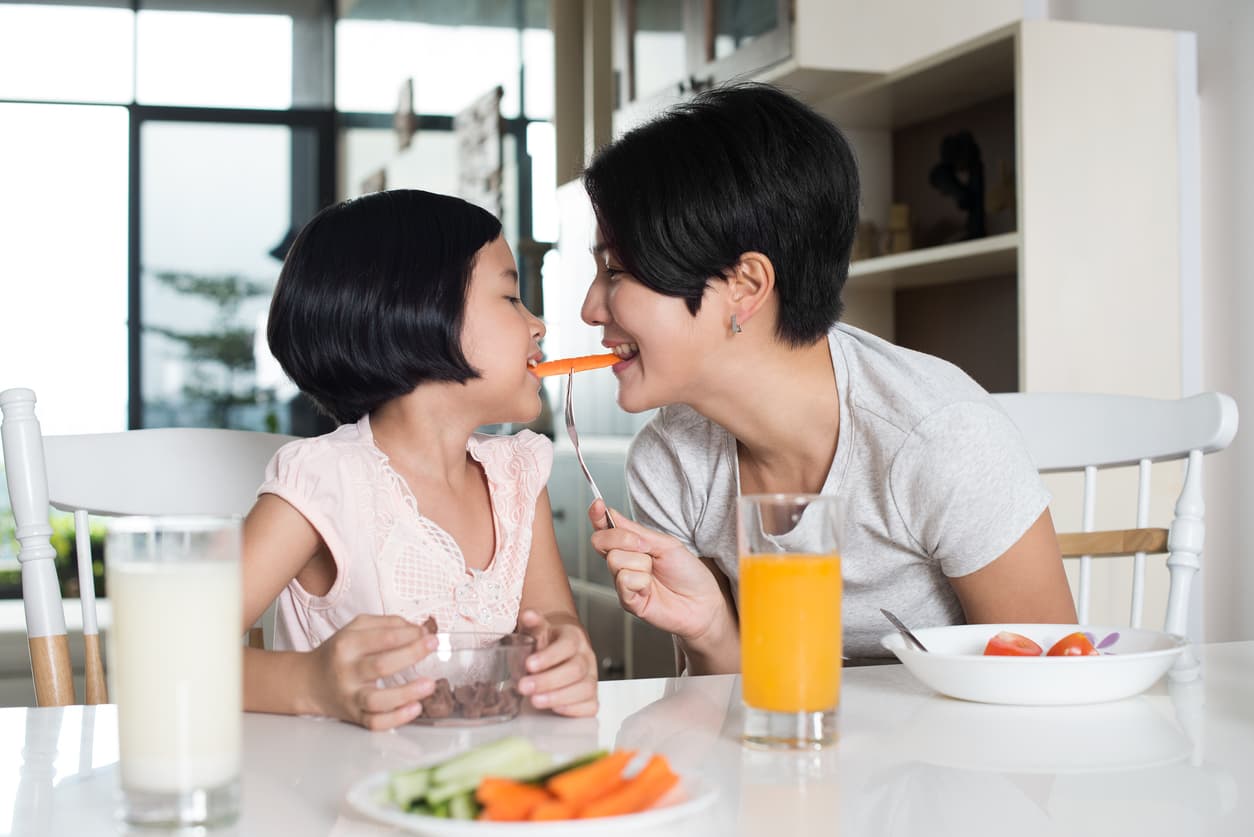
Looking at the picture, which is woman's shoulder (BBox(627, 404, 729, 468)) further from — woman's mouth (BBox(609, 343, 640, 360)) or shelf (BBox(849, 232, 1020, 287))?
shelf (BBox(849, 232, 1020, 287))

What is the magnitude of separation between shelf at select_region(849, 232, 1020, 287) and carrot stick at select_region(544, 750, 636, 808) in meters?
2.08

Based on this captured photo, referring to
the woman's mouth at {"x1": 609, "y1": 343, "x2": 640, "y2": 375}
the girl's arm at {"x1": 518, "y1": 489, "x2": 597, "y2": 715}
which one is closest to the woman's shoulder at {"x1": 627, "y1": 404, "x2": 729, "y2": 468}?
the woman's mouth at {"x1": 609, "y1": 343, "x2": 640, "y2": 375}

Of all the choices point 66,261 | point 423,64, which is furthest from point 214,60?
point 66,261

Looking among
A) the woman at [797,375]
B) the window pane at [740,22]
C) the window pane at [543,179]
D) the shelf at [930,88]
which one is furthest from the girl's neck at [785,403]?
the window pane at [543,179]

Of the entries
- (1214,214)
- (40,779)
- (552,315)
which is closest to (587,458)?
(552,315)

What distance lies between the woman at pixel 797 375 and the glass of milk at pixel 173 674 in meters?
0.68

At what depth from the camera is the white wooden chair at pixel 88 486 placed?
3.65 feet

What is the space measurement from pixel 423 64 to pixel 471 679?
18.0 ft

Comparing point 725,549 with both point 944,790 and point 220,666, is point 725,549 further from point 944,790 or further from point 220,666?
point 220,666

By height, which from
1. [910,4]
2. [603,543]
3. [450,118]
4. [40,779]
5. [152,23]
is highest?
[152,23]

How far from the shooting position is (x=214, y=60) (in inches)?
234

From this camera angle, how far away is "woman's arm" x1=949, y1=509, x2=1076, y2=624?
1315 millimetres

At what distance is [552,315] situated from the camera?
196 inches

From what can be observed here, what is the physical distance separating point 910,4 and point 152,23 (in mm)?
4270
